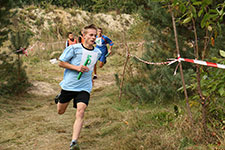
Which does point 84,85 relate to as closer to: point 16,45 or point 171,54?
point 171,54

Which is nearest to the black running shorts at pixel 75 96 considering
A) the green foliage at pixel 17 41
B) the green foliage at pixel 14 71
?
the green foliage at pixel 14 71

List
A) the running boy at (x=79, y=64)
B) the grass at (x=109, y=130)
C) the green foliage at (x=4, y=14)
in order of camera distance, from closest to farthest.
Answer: the grass at (x=109, y=130) < the running boy at (x=79, y=64) < the green foliage at (x=4, y=14)

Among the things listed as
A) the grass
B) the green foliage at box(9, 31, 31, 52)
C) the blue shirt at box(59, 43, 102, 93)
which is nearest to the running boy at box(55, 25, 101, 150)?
the blue shirt at box(59, 43, 102, 93)

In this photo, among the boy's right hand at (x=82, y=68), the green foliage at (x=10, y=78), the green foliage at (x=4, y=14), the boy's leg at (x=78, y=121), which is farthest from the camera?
the green foliage at (x=10, y=78)

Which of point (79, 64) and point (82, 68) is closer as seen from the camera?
point (82, 68)

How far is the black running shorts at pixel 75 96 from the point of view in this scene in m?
4.07

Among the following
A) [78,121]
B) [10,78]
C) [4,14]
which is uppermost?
[4,14]

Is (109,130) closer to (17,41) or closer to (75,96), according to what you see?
(75,96)

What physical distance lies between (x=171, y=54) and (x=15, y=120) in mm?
4185

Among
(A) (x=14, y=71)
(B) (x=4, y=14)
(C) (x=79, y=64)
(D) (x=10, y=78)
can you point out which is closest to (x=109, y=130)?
(C) (x=79, y=64)

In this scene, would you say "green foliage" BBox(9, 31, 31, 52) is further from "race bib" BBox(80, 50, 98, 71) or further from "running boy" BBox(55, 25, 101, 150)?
"race bib" BBox(80, 50, 98, 71)

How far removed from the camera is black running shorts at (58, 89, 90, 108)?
13.4 ft

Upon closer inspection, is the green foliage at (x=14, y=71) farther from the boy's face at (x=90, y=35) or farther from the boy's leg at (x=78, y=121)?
the boy's leg at (x=78, y=121)

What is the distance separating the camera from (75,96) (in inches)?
171
